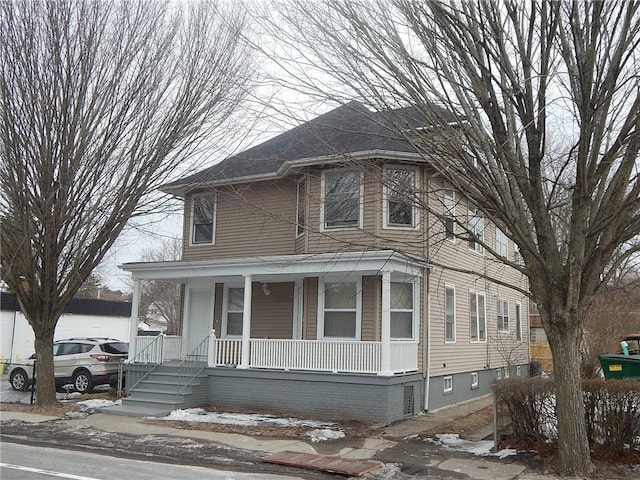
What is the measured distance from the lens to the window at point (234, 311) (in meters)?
17.0

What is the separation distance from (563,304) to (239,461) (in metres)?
5.44

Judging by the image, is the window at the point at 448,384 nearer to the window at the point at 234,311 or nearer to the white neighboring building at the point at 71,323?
the window at the point at 234,311

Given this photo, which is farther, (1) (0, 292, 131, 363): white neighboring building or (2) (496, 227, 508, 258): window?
(1) (0, 292, 131, 363): white neighboring building

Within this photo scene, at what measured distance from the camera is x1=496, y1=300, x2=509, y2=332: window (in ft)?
69.1

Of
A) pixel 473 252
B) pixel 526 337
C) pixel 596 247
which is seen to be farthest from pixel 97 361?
pixel 526 337

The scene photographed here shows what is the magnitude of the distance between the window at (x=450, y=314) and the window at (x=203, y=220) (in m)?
7.11

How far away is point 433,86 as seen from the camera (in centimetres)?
871

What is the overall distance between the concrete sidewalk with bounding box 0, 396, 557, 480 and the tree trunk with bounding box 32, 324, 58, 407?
2.49 feet

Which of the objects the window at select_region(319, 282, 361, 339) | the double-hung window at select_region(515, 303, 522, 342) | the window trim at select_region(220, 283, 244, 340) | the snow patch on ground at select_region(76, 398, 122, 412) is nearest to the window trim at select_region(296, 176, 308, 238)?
the window at select_region(319, 282, 361, 339)

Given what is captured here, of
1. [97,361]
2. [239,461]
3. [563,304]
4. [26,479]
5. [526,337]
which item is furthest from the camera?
[526,337]

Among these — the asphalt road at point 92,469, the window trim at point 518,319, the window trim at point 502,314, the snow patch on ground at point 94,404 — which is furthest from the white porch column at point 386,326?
the window trim at point 518,319

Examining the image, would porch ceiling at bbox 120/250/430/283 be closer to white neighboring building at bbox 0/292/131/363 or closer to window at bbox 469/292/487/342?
window at bbox 469/292/487/342

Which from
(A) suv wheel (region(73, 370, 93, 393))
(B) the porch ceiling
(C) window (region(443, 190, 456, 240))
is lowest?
(A) suv wheel (region(73, 370, 93, 393))

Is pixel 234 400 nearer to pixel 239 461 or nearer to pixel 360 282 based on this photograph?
pixel 360 282
